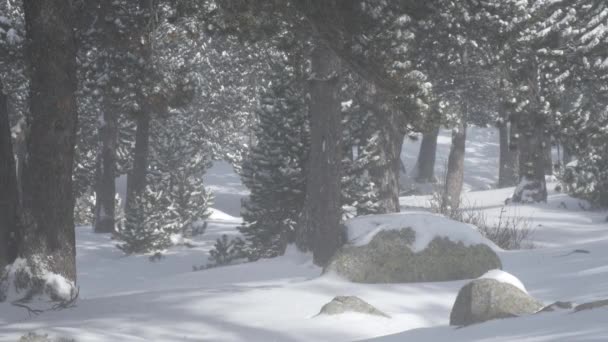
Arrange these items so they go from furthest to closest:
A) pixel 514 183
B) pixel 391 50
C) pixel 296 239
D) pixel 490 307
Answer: pixel 514 183 → pixel 296 239 → pixel 391 50 → pixel 490 307

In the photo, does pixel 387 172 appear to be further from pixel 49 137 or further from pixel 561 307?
pixel 561 307

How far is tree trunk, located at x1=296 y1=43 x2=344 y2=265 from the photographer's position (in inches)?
543

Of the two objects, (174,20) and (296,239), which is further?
(296,239)

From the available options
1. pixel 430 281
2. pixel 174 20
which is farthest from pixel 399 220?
pixel 174 20

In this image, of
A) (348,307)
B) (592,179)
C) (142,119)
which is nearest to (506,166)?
(592,179)

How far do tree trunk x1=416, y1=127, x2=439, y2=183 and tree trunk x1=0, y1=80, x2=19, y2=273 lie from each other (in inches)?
1055

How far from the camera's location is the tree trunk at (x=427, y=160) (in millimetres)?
37219

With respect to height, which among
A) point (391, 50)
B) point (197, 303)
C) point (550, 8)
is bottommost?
point (197, 303)

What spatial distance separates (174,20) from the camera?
11.2 m

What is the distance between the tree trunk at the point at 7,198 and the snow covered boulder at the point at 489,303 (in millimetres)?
6273

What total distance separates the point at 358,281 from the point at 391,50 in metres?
3.24

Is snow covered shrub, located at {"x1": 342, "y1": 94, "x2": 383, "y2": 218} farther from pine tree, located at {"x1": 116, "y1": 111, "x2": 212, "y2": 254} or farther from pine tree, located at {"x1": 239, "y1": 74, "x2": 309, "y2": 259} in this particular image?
pine tree, located at {"x1": 116, "y1": 111, "x2": 212, "y2": 254}

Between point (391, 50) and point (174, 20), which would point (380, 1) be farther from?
point (174, 20)

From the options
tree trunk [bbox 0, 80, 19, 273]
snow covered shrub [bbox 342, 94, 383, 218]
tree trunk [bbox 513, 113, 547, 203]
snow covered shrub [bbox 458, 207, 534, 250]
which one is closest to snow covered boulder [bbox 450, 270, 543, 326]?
tree trunk [bbox 0, 80, 19, 273]
